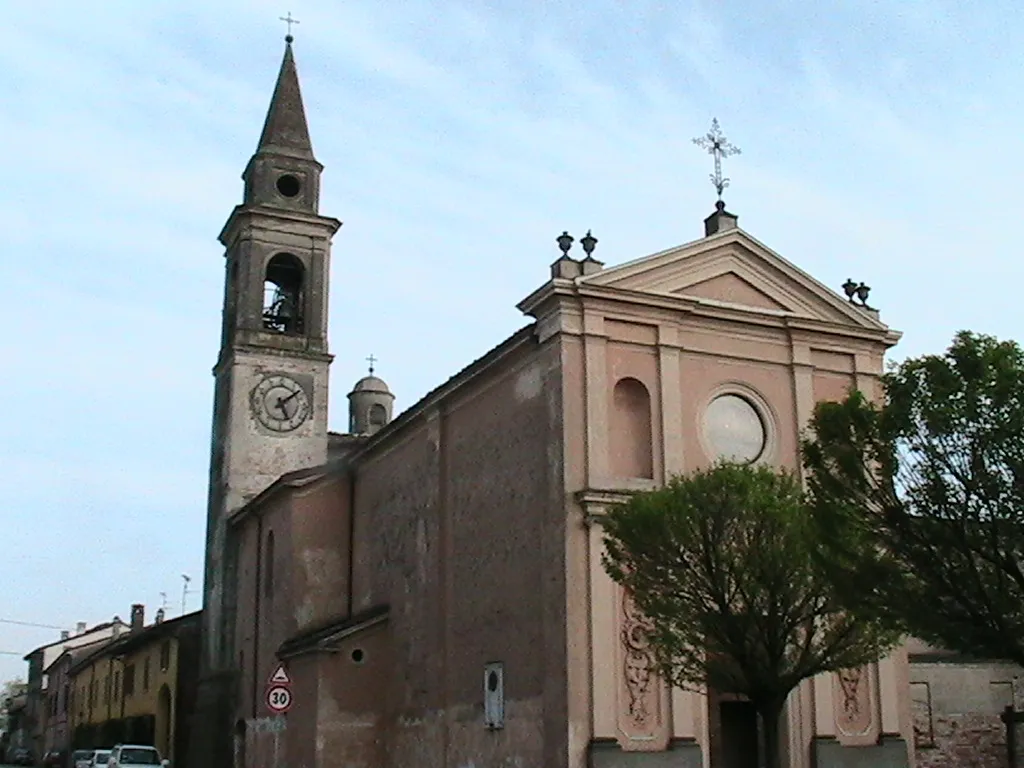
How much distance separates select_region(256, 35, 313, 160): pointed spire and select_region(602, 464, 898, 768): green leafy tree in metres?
22.1

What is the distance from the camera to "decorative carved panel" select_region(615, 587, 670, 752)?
1794cm

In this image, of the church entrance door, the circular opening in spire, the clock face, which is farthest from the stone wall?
the circular opening in spire

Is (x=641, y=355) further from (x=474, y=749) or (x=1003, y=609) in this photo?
(x=1003, y=609)

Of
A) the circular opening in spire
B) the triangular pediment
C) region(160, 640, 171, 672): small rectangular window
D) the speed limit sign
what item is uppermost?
the circular opening in spire

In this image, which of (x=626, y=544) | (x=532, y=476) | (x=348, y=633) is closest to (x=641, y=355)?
(x=532, y=476)

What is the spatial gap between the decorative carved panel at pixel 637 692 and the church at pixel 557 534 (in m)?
0.03

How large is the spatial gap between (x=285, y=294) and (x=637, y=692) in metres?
19.2

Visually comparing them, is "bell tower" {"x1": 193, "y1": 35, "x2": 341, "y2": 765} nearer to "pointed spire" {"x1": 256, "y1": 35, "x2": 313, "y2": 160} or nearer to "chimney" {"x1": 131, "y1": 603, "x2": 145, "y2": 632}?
"pointed spire" {"x1": 256, "y1": 35, "x2": 313, "y2": 160}

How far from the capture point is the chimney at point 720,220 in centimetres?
2141

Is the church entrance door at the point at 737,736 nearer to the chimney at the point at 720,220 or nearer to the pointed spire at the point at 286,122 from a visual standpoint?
the chimney at the point at 720,220

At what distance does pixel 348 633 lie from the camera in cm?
2447

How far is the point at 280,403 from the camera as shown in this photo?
32562mm


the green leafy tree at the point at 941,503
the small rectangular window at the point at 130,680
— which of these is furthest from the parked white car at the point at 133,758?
the green leafy tree at the point at 941,503

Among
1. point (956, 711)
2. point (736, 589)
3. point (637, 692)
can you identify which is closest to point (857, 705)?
point (956, 711)
